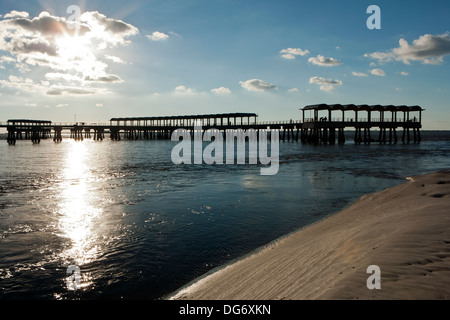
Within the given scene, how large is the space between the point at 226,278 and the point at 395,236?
9.93 feet

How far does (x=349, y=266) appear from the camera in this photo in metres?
4.65

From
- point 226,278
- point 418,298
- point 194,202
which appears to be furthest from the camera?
point 194,202

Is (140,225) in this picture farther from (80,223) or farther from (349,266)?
(349,266)

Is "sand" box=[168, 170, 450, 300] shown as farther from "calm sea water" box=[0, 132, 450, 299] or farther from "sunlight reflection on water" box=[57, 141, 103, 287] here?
"sunlight reflection on water" box=[57, 141, 103, 287]

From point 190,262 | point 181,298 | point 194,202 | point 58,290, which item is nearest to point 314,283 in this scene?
point 181,298

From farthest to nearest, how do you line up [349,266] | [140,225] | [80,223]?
[80,223], [140,225], [349,266]

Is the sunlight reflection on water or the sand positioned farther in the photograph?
the sunlight reflection on water

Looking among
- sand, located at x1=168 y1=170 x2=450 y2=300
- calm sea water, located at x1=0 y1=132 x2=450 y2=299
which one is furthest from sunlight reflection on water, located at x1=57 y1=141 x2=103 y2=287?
sand, located at x1=168 y1=170 x2=450 y2=300

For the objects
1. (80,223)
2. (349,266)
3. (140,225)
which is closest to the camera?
(349,266)

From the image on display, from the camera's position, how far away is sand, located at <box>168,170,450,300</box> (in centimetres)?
380

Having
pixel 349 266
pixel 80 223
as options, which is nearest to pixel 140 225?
pixel 80 223

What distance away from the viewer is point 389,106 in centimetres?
6625

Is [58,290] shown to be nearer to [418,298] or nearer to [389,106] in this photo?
[418,298]

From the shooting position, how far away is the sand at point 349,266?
150 inches
